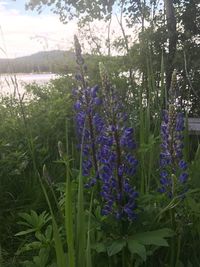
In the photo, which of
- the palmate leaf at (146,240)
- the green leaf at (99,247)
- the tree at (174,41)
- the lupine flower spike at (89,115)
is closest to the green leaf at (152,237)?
the palmate leaf at (146,240)

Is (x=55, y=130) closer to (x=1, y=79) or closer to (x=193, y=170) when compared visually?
(x=1, y=79)

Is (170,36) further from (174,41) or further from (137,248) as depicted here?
(137,248)

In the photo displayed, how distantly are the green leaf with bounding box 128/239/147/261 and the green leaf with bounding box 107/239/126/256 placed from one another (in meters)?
0.03

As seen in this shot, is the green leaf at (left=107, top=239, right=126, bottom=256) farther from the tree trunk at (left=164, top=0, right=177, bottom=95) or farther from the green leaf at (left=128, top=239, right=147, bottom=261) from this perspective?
the tree trunk at (left=164, top=0, right=177, bottom=95)

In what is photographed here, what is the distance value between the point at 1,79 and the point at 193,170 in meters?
3.52

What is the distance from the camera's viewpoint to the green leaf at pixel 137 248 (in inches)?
52.0

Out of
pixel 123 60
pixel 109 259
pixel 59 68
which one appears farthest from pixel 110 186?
pixel 59 68

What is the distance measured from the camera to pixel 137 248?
135 centimetres

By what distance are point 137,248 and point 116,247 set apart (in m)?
0.08

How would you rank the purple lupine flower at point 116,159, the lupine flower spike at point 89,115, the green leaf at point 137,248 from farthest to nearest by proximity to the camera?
the lupine flower spike at point 89,115 < the purple lupine flower at point 116,159 < the green leaf at point 137,248

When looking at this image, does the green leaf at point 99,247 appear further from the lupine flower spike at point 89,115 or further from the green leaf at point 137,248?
the lupine flower spike at point 89,115

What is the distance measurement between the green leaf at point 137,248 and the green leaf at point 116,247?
0.03m

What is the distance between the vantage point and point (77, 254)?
4.18 ft

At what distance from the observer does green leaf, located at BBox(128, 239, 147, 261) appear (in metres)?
1.32
